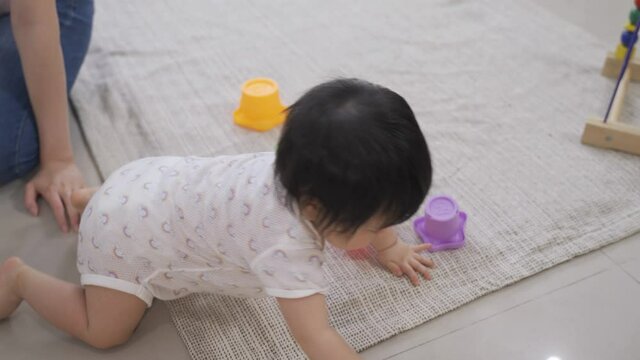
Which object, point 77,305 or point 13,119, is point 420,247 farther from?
point 13,119

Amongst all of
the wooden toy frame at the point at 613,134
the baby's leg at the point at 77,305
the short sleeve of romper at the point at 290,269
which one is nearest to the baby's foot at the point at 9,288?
the baby's leg at the point at 77,305

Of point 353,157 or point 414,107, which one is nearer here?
point 353,157

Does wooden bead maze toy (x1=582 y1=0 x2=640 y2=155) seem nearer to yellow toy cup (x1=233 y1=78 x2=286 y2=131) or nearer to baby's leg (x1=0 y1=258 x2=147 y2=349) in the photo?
yellow toy cup (x1=233 y1=78 x2=286 y2=131)

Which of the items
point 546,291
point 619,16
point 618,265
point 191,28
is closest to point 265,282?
point 546,291

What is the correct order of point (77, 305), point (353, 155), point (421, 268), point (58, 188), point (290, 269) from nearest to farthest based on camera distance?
1. point (353, 155)
2. point (290, 269)
3. point (77, 305)
4. point (421, 268)
5. point (58, 188)

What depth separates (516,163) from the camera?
3.77 feet

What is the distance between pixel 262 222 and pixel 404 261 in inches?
12.4

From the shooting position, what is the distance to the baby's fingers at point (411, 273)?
932 millimetres

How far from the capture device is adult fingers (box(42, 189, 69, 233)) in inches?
40.4

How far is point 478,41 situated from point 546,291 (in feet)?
2.47

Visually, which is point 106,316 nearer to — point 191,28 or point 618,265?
point 618,265

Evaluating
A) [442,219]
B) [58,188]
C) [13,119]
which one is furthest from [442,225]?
[13,119]

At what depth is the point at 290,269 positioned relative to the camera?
0.70 metres

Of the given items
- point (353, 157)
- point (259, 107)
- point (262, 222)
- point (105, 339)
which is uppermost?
point (353, 157)
